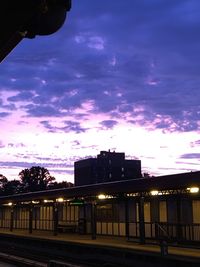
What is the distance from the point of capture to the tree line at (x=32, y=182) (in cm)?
12525

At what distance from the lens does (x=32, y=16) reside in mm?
2736

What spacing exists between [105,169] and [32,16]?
127 m

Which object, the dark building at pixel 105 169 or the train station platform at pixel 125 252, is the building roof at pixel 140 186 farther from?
the dark building at pixel 105 169

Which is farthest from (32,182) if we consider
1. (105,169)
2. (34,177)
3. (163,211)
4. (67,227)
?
(163,211)

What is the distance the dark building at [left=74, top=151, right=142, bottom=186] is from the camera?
123375 millimetres

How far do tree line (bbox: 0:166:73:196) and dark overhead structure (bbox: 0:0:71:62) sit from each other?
12186cm

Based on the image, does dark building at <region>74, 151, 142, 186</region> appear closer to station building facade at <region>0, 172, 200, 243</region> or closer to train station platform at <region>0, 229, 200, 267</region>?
station building facade at <region>0, 172, 200, 243</region>

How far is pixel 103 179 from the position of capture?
126062 millimetres

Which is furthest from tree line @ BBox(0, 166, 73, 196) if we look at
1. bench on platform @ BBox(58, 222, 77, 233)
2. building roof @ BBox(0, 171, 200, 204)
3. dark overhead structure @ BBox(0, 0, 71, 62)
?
dark overhead structure @ BBox(0, 0, 71, 62)

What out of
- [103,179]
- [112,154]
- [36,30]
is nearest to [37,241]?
[36,30]

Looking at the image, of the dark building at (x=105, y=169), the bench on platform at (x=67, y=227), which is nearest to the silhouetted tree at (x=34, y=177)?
the dark building at (x=105, y=169)

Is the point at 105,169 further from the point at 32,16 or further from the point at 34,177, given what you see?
the point at 32,16

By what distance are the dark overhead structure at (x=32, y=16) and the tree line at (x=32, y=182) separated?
400 feet

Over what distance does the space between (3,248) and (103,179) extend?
9441 centimetres
